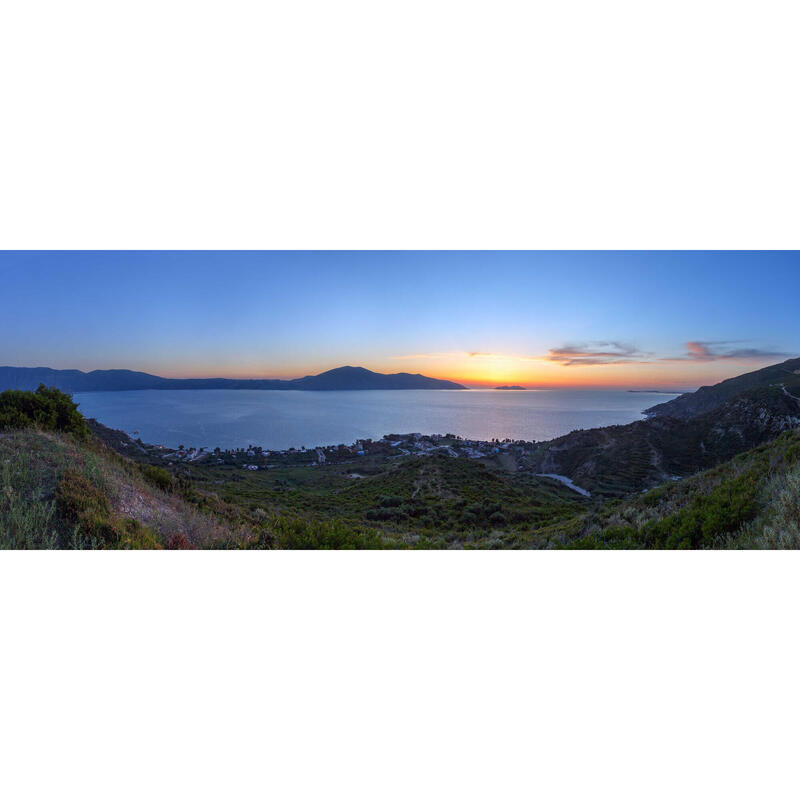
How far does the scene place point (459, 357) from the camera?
176 inches

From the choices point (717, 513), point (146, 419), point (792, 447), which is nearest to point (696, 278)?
point (792, 447)

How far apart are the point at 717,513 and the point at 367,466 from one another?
292 inches

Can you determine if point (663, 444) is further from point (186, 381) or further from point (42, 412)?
point (42, 412)

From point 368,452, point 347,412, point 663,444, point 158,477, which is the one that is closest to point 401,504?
point 347,412

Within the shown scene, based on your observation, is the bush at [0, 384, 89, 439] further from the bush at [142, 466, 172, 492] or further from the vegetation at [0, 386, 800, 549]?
the bush at [142, 466, 172, 492]

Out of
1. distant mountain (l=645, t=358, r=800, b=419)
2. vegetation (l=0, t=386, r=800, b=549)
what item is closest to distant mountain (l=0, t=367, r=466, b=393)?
vegetation (l=0, t=386, r=800, b=549)

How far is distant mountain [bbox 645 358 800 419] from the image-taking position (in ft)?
12.3

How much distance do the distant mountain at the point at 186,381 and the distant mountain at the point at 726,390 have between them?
290cm

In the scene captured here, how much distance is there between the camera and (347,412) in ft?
17.8

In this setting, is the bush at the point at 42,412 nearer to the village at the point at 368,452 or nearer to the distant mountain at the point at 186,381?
the distant mountain at the point at 186,381

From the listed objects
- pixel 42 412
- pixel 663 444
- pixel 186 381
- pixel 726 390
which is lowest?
pixel 663 444

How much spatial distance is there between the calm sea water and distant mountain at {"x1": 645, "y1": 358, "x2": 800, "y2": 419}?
1.03ft

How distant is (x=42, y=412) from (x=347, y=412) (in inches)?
141
